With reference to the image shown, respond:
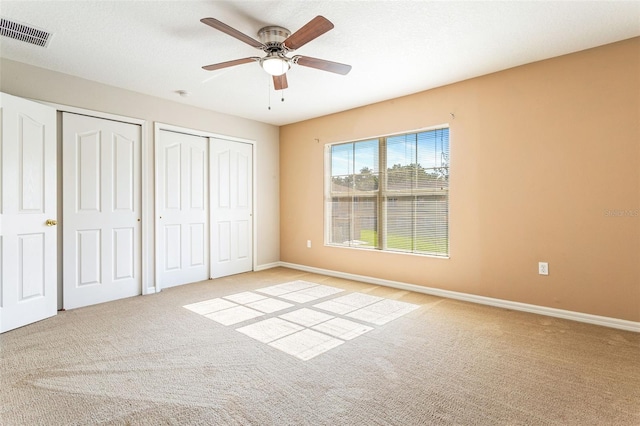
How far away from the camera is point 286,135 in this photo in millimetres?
5859

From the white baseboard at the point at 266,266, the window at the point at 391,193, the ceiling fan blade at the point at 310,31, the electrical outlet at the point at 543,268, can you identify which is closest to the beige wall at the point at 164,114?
the white baseboard at the point at 266,266

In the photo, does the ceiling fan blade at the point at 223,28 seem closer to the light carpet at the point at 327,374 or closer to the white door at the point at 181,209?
the light carpet at the point at 327,374

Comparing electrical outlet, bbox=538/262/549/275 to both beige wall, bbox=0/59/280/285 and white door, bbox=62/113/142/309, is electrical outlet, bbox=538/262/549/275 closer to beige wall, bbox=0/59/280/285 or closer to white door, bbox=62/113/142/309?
beige wall, bbox=0/59/280/285

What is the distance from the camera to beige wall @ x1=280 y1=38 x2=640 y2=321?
290cm

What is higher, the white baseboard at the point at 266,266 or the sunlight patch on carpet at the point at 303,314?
the white baseboard at the point at 266,266

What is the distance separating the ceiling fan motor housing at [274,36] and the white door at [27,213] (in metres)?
2.39

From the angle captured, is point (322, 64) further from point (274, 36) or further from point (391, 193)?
point (391, 193)

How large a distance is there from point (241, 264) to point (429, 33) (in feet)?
13.9

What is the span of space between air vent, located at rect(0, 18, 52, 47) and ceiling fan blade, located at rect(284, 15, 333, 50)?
211 cm

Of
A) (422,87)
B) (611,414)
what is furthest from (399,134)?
(611,414)

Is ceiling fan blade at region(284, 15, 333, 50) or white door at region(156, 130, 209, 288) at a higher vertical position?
ceiling fan blade at region(284, 15, 333, 50)

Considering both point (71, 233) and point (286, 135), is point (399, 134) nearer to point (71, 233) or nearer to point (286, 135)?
point (286, 135)

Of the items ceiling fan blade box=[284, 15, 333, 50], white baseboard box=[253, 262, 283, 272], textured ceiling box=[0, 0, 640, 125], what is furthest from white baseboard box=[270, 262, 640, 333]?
ceiling fan blade box=[284, 15, 333, 50]

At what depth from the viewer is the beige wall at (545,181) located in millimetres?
2900
